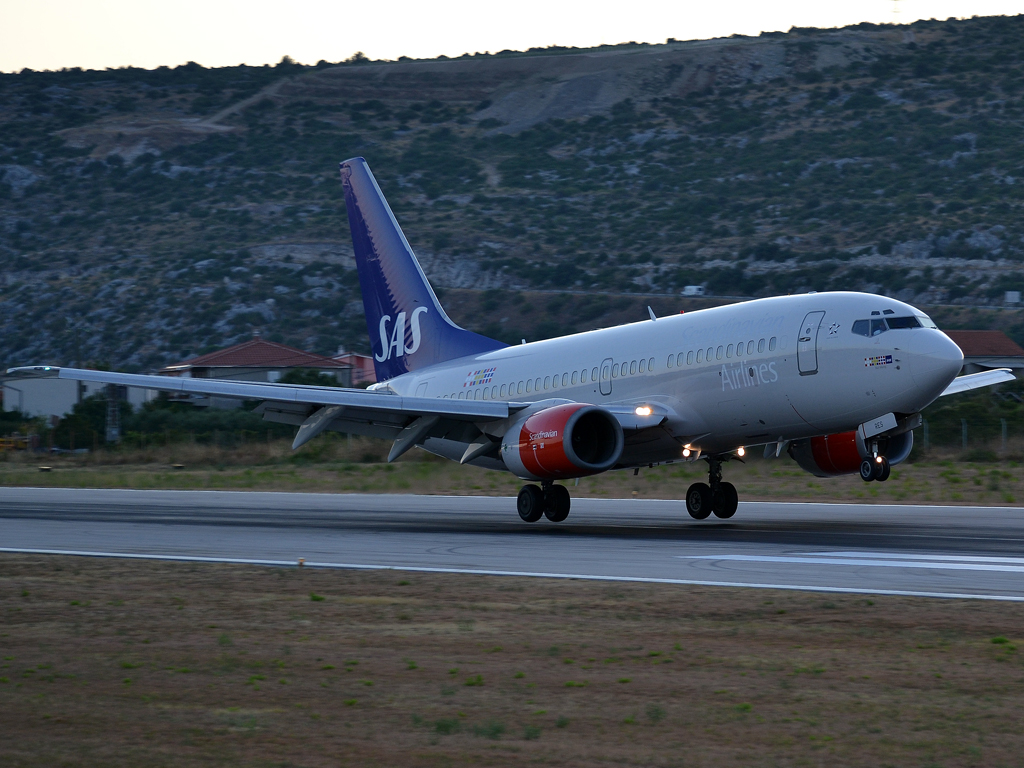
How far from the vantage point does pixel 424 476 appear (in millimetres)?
36938

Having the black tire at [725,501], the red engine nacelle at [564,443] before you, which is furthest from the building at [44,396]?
the red engine nacelle at [564,443]

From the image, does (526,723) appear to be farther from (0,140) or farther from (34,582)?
(0,140)

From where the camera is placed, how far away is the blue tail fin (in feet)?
100

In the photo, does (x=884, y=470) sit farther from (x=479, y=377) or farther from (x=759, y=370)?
(x=479, y=377)

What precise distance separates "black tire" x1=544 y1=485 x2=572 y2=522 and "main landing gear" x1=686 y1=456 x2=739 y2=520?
8.24ft

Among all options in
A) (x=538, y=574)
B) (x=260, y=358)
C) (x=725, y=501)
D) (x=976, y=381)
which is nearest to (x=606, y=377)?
(x=725, y=501)

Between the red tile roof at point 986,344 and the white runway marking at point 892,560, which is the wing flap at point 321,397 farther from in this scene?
the red tile roof at point 986,344

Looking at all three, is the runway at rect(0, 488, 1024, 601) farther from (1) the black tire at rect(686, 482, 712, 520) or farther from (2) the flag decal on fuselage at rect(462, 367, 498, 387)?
(2) the flag decal on fuselage at rect(462, 367, 498, 387)

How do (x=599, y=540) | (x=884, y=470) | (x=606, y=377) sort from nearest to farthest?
(x=884, y=470)
(x=599, y=540)
(x=606, y=377)

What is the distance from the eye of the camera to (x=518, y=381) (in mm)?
26719

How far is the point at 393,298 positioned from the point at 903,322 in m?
14.2

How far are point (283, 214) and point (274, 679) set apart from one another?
116212mm

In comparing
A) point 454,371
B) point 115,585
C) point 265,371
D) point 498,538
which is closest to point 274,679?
point 115,585

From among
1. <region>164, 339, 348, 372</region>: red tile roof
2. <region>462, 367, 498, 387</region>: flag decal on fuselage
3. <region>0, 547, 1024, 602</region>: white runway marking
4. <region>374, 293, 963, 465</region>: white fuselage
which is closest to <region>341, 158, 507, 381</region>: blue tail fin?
<region>462, 367, 498, 387</region>: flag decal on fuselage
